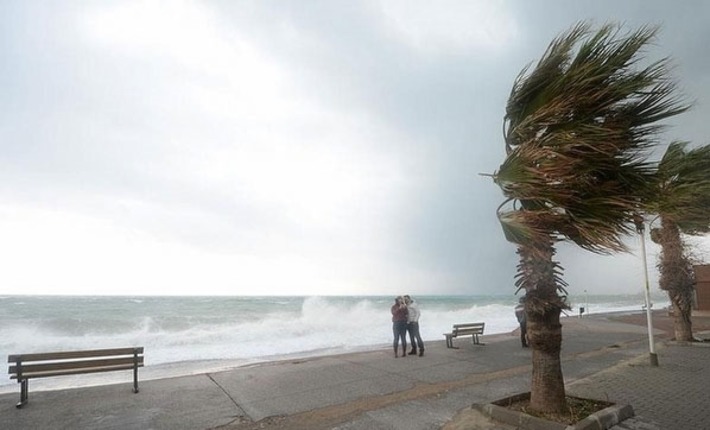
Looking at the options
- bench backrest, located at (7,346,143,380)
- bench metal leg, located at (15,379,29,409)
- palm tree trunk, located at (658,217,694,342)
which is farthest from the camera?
palm tree trunk, located at (658,217,694,342)

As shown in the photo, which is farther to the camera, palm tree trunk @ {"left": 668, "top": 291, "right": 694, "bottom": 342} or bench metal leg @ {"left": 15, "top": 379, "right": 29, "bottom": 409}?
palm tree trunk @ {"left": 668, "top": 291, "right": 694, "bottom": 342}

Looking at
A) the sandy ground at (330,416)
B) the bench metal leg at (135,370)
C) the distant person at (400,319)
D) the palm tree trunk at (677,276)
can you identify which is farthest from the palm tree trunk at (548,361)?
the palm tree trunk at (677,276)

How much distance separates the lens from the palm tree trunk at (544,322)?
5152 mm

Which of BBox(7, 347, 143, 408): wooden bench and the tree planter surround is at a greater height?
BBox(7, 347, 143, 408): wooden bench

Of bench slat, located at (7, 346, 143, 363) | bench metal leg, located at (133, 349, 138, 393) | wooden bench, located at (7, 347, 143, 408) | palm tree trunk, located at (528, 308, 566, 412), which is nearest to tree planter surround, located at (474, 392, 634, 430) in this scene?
palm tree trunk, located at (528, 308, 566, 412)

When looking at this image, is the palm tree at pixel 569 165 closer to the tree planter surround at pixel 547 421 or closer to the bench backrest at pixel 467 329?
the tree planter surround at pixel 547 421

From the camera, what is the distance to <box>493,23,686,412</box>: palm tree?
4.70m

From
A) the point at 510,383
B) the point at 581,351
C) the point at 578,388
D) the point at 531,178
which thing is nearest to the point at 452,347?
the point at 581,351

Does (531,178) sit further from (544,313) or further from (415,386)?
(415,386)

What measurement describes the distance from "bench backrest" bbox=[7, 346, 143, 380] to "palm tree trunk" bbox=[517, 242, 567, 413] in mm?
7254

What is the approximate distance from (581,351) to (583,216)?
976 cm

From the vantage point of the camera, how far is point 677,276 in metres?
12.5

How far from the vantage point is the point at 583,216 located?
4.87 metres

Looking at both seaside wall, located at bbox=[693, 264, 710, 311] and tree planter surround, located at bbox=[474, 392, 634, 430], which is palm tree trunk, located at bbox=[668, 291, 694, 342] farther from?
seaside wall, located at bbox=[693, 264, 710, 311]
